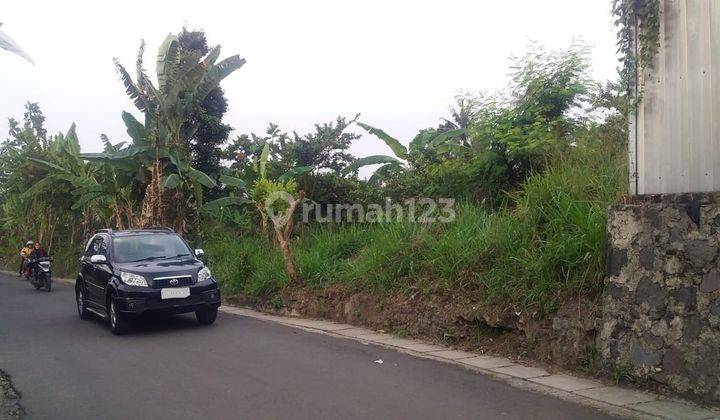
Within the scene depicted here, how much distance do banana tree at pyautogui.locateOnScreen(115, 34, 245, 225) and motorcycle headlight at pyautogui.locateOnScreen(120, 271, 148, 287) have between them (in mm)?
6738

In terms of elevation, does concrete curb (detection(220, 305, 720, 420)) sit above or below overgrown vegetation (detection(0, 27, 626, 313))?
below

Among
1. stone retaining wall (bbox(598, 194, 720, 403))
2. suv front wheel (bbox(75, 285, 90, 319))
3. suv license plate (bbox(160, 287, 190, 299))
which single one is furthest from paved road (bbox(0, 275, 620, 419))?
suv front wheel (bbox(75, 285, 90, 319))

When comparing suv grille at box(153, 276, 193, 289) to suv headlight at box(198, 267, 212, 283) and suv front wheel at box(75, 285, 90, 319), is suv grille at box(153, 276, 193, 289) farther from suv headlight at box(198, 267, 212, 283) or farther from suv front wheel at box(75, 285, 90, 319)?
suv front wheel at box(75, 285, 90, 319)

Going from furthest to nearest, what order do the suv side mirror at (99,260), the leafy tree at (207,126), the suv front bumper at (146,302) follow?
the leafy tree at (207,126), the suv side mirror at (99,260), the suv front bumper at (146,302)

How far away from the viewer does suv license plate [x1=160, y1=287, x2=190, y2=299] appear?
9852 millimetres

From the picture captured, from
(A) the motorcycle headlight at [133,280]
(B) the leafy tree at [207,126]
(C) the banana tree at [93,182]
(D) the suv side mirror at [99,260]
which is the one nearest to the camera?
(A) the motorcycle headlight at [133,280]

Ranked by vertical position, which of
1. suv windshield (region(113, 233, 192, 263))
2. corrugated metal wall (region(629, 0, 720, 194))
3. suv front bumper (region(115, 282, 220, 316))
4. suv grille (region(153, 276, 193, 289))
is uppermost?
corrugated metal wall (region(629, 0, 720, 194))

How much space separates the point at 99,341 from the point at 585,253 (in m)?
7.16

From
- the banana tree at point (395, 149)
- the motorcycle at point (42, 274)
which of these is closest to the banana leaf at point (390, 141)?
the banana tree at point (395, 149)

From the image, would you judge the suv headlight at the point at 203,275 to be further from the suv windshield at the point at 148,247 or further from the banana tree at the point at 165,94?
the banana tree at the point at 165,94

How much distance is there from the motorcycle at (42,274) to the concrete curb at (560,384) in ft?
40.5

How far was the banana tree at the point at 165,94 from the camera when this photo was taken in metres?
15.8

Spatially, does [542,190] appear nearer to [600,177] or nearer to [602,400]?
[600,177]

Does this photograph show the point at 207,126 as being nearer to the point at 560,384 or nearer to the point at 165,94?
the point at 165,94
